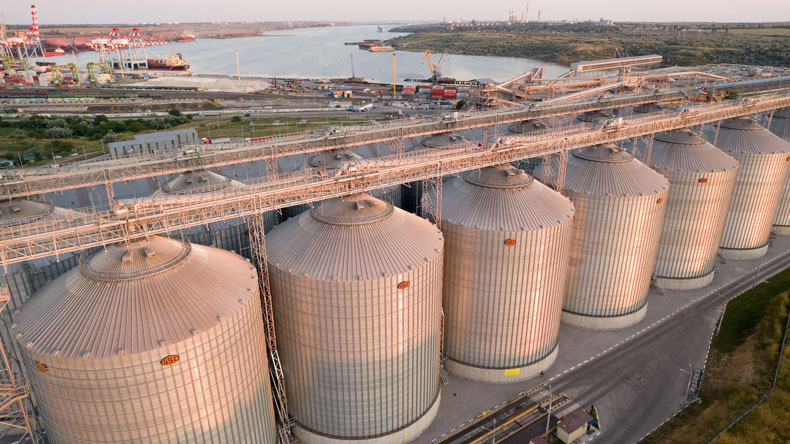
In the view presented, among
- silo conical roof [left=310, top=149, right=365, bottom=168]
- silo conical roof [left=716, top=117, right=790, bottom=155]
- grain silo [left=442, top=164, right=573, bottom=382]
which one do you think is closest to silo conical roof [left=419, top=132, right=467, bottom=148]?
silo conical roof [left=310, top=149, right=365, bottom=168]

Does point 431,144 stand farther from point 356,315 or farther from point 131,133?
point 131,133

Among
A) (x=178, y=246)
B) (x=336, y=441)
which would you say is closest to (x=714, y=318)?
(x=336, y=441)

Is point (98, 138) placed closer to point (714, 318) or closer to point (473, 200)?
point (473, 200)

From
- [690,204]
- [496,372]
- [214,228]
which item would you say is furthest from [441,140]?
[214,228]

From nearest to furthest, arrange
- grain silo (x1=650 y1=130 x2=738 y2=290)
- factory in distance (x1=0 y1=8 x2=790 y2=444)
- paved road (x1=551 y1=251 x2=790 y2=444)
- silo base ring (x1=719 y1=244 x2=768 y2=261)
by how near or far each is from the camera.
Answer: factory in distance (x1=0 y1=8 x2=790 y2=444)
paved road (x1=551 y1=251 x2=790 y2=444)
grain silo (x1=650 y1=130 x2=738 y2=290)
silo base ring (x1=719 y1=244 x2=768 y2=261)

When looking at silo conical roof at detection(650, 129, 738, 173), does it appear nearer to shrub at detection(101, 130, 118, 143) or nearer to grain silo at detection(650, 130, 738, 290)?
grain silo at detection(650, 130, 738, 290)
